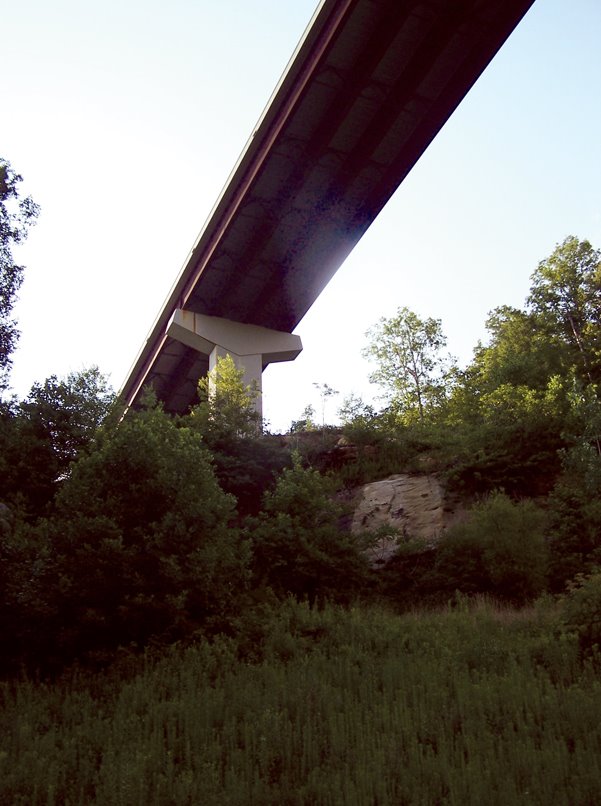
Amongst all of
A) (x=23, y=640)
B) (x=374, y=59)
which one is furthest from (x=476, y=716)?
(x=374, y=59)

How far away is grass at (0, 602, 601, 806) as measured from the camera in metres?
5.95

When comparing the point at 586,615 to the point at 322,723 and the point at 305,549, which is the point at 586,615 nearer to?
the point at 322,723

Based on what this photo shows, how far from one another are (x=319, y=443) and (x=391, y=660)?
1109cm

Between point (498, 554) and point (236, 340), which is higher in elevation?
point (236, 340)

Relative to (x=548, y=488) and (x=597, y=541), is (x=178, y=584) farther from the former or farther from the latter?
(x=548, y=488)

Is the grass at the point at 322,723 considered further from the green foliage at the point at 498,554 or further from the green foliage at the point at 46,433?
the green foliage at the point at 46,433

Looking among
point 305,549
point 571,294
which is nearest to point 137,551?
point 305,549

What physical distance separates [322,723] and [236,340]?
67.8ft

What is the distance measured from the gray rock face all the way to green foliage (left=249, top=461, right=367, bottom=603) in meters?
1.29

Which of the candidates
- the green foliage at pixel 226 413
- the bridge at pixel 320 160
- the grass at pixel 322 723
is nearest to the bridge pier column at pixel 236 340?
the bridge at pixel 320 160

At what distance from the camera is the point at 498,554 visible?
42.6ft

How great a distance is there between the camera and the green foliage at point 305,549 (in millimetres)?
12930

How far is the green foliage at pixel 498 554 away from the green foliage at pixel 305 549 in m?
1.70

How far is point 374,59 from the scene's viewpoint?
18.0m
